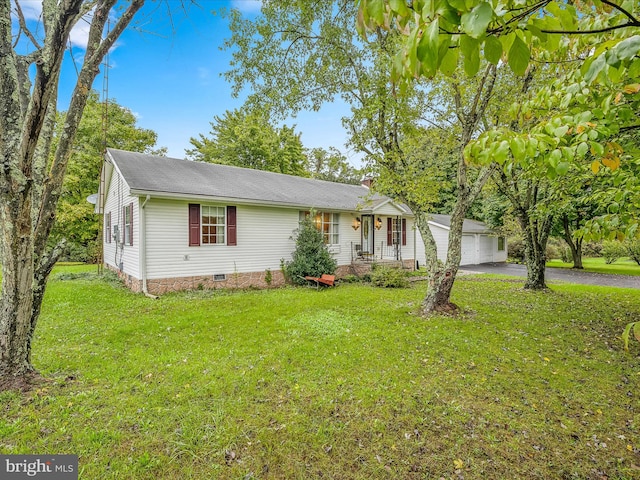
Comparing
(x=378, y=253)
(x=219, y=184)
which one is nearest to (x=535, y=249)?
(x=378, y=253)

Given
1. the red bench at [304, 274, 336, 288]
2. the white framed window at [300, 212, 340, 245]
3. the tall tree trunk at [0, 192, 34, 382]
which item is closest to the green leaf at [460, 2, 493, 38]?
the tall tree trunk at [0, 192, 34, 382]

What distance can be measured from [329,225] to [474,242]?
12.4m

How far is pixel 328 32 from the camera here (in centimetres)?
662

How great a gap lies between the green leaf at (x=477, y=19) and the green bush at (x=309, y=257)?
34.5ft

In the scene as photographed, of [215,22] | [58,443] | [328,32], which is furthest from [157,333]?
[328,32]

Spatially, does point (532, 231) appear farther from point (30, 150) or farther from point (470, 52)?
point (30, 150)

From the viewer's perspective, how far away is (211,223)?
10367 mm

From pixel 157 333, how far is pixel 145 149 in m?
20.0

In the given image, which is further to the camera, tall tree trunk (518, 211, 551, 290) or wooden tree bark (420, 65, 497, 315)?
tall tree trunk (518, 211, 551, 290)

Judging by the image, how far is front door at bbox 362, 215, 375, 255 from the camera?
48.9 feet

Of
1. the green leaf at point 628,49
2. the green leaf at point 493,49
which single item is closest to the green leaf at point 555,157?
the green leaf at point 628,49

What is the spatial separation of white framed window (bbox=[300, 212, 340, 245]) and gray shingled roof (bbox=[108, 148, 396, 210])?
509 mm

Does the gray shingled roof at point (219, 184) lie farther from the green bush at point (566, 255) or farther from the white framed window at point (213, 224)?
the green bush at point (566, 255)

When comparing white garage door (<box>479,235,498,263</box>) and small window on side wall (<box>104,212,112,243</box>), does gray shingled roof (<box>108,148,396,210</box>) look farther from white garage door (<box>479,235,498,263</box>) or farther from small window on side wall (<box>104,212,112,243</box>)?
white garage door (<box>479,235,498,263</box>)
